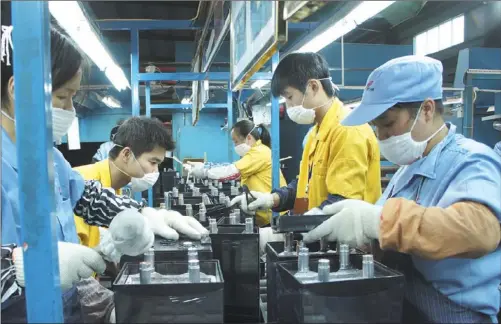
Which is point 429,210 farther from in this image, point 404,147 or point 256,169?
point 256,169

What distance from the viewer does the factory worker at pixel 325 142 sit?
1987 millimetres

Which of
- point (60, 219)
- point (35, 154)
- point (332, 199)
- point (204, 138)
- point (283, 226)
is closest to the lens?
point (35, 154)

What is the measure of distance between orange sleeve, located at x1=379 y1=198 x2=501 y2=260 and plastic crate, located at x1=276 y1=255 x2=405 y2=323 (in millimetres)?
100

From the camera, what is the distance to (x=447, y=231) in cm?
107

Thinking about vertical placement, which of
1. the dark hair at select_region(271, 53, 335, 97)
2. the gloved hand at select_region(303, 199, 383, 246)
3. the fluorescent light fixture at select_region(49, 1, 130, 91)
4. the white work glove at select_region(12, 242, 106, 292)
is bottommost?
the white work glove at select_region(12, 242, 106, 292)

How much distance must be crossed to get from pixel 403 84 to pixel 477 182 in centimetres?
39

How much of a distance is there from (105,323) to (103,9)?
650 centimetres

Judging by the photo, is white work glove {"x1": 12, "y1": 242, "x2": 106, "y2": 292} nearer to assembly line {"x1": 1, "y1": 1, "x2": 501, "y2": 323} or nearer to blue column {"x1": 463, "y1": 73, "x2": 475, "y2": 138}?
assembly line {"x1": 1, "y1": 1, "x2": 501, "y2": 323}

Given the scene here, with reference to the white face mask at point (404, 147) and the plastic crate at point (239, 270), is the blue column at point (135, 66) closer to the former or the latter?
the plastic crate at point (239, 270)

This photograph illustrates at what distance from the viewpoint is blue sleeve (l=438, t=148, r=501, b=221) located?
111 cm

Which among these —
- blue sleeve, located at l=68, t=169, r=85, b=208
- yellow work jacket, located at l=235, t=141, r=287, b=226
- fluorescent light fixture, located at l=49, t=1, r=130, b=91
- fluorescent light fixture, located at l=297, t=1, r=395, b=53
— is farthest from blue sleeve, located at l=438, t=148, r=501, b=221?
yellow work jacket, located at l=235, t=141, r=287, b=226

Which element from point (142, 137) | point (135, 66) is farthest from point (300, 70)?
point (135, 66)

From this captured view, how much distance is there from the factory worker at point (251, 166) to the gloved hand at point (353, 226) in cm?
208

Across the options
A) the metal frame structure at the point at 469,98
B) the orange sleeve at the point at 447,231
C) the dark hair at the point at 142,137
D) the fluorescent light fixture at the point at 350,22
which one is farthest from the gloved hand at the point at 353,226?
the metal frame structure at the point at 469,98
